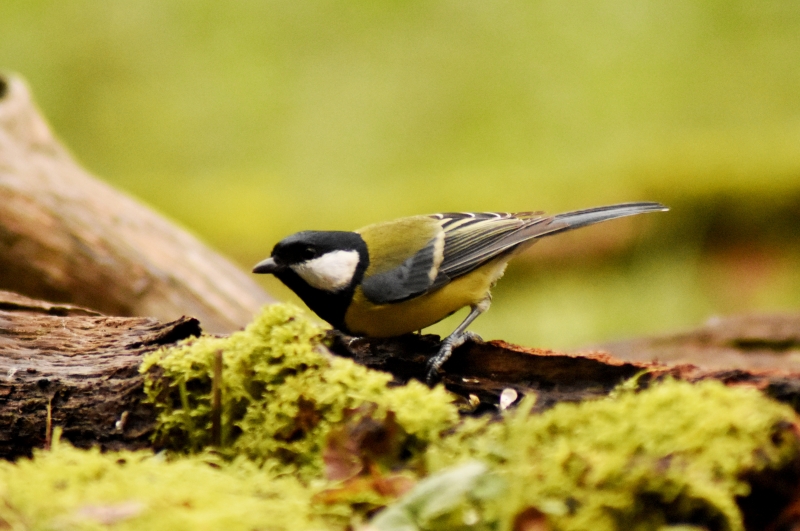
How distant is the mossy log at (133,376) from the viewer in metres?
1.78

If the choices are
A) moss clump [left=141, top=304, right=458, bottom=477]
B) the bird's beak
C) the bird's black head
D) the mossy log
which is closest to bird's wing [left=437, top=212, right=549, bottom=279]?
the bird's black head

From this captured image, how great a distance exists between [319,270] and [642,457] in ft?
4.88

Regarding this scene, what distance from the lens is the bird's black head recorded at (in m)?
2.62

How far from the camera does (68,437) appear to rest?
187 centimetres

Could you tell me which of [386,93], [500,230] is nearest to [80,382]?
[500,230]

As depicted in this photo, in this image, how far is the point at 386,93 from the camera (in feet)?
26.4

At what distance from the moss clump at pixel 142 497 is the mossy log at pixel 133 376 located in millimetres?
299

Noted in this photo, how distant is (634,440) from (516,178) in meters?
5.22

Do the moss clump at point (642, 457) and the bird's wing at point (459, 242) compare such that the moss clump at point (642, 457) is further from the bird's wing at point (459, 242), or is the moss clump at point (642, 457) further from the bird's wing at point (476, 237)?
the bird's wing at point (476, 237)

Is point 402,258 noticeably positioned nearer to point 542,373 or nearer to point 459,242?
point 459,242

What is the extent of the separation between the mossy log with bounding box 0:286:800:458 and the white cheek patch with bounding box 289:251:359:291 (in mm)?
492

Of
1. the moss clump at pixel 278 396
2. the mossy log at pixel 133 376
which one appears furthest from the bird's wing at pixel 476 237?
the moss clump at pixel 278 396

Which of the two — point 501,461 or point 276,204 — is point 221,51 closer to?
point 276,204

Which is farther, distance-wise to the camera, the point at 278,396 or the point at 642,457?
the point at 278,396
